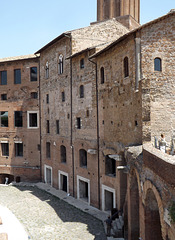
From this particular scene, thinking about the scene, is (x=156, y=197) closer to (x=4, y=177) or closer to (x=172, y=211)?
(x=172, y=211)

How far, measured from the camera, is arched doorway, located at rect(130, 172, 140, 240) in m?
11.2

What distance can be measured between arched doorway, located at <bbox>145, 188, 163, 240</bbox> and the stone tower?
25313mm

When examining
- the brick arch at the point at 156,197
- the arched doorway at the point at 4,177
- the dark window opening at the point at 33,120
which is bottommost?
the arched doorway at the point at 4,177

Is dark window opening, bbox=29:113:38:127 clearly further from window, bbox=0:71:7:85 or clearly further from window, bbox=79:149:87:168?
window, bbox=79:149:87:168

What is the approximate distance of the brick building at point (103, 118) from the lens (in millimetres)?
10383

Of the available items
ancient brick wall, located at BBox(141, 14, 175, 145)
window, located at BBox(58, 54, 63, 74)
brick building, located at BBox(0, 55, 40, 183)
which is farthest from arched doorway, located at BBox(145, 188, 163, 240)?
brick building, located at BBox(0, 55, 40, 183)

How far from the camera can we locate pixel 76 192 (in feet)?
62.0

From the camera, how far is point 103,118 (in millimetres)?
16000

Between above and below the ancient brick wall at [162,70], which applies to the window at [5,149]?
below

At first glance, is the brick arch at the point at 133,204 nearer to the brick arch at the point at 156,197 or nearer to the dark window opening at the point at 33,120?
the brick arch at the point at 156,197

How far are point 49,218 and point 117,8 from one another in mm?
24912

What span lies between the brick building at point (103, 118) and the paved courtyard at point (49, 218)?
1.57m

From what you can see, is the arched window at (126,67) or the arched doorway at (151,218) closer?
the arched doorway at (151,218)

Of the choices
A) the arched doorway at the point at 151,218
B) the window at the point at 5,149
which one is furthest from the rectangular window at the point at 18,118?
the arched doorway at the point at 151,218
